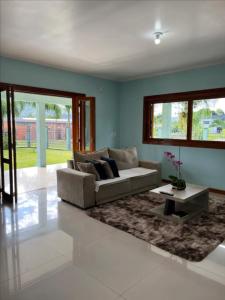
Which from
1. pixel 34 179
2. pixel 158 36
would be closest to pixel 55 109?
pixel 34 179

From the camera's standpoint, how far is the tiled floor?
187cm

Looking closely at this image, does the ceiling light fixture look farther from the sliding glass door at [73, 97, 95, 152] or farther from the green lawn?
the green lawn

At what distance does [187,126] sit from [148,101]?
4.09 feet

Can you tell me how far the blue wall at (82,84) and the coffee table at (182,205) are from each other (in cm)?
290

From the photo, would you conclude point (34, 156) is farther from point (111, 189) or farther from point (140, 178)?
point (111, 189)

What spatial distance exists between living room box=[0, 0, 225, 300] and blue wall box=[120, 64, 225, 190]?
1.0 inches

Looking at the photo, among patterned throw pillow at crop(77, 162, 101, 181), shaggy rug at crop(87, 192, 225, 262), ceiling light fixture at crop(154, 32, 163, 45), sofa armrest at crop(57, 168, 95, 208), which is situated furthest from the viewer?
patterned throw pillow at crop(77, 162, 101, 181)

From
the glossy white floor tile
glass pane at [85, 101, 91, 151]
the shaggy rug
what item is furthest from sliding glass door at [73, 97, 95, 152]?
the shaggy rug

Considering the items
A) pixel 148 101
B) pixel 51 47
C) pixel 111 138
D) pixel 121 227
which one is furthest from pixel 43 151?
pixel 121 227

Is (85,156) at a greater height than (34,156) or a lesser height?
greater

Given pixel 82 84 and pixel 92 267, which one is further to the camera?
pixel 82 84

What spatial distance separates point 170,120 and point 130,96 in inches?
53.2

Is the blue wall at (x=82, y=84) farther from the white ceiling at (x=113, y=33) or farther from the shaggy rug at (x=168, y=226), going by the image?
the shaggy rug at (x=168, y=226)

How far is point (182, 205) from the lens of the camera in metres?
3.68
